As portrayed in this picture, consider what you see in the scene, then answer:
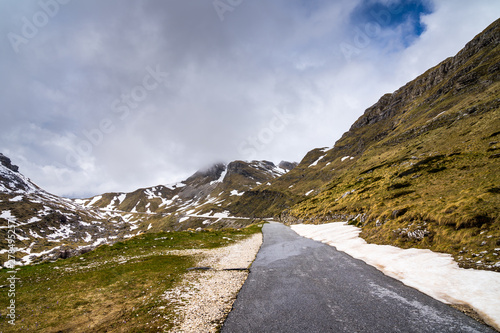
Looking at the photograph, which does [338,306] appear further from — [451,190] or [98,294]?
[451,190]

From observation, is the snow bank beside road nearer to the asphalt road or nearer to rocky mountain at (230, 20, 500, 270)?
the asphalt road

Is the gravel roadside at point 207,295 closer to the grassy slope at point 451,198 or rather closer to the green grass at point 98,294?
the green grass at point 98,294

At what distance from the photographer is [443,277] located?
38.0 ft

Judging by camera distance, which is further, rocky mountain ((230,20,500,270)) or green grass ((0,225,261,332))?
rocky mountain ((230,20,500,270))

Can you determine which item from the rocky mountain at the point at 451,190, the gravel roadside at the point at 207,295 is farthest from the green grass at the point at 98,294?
the rocky mountain at the point at 451,190

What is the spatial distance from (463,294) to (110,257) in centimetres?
3050

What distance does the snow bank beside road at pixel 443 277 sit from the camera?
885 cm

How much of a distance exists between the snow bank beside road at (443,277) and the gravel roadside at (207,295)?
34.8 ft

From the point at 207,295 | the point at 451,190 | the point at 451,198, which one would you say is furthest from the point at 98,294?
the point at 451,190

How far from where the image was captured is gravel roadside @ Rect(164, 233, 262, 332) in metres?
9.17

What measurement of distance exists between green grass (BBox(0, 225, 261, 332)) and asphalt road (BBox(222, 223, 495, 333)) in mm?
4351

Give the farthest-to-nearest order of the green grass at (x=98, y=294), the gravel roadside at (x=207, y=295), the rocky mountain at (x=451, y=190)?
1. the rocky mountain at (x=451, y=190)
2. the green grass at (x=98, y=294)
3. the gravel roadside at (x=207, y=295)

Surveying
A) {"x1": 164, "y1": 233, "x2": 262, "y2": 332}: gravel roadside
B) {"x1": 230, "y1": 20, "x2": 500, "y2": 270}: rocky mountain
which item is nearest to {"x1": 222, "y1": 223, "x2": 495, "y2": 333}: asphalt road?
{"x1": 164, "y1": 233, "x2": 262, "y2": 332}: gravel roadside

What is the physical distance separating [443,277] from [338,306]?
22.7 ft
